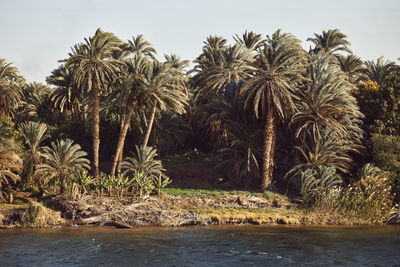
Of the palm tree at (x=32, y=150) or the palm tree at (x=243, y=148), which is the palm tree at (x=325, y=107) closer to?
the palm tree at (x=243, y=148)

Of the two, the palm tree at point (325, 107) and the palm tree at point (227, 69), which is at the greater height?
the palm tree at point (227, 69)

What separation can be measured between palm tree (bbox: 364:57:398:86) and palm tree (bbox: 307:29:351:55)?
347cm

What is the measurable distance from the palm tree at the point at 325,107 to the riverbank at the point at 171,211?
7444mm

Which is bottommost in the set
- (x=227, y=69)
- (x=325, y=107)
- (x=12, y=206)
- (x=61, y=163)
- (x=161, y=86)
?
(x=12, y=206)

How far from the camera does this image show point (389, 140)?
4128 cm

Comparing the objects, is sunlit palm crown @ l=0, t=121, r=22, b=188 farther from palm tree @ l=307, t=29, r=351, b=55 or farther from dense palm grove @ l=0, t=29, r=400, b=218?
palm tree @ l=307, t=29, r=351, b=55

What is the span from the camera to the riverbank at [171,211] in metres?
32.8

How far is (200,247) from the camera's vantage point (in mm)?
26016

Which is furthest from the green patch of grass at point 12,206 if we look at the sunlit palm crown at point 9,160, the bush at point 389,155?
the bush at point 389,155

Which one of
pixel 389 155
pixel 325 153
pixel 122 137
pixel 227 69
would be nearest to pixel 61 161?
pixel 122 137

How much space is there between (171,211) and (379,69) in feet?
124

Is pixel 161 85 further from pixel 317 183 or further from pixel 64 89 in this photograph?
pixel 64 89

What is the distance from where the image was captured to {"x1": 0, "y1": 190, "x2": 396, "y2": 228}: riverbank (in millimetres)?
32812

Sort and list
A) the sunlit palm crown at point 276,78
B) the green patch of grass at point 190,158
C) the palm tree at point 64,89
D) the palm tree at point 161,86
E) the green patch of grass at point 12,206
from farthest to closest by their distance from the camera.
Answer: the green patch of grass at point 190,158
the palm tree at point 64,89
the sunlit palm crown at point 276,78
the palm tree at point 161,86
the green patch of grass at point 12,206
